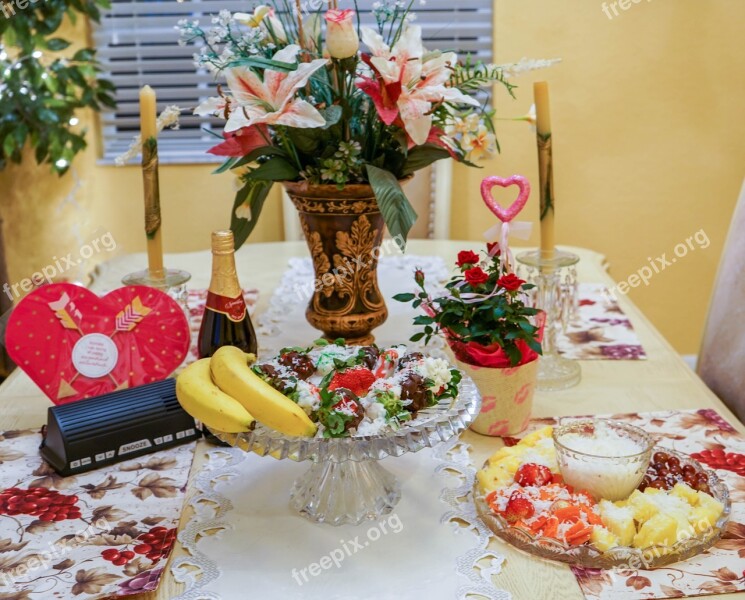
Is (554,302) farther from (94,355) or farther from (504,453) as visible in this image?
(94,355)

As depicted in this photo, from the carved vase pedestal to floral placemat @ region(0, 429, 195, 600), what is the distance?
13.4 inches

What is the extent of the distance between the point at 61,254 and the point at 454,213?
4.99ft

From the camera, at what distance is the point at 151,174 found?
1.32m

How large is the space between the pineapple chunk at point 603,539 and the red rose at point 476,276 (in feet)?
1.27

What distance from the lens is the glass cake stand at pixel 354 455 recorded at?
86 cm

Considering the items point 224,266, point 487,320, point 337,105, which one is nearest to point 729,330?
point 487,320

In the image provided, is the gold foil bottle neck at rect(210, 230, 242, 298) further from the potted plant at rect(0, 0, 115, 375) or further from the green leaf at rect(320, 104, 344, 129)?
the potted plant at rect(0, 0, 115, 375)

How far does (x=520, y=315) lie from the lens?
1111mm

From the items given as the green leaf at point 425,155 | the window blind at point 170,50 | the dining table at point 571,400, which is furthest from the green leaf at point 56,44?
the green leaf at point 425,155

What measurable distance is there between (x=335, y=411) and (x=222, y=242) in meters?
0.36

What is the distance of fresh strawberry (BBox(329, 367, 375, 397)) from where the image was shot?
0.93 meters

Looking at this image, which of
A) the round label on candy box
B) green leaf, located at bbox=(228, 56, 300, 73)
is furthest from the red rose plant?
the round label on candy box

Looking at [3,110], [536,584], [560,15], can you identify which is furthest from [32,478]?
[560,15]

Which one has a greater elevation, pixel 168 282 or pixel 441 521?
pixel 168 282
